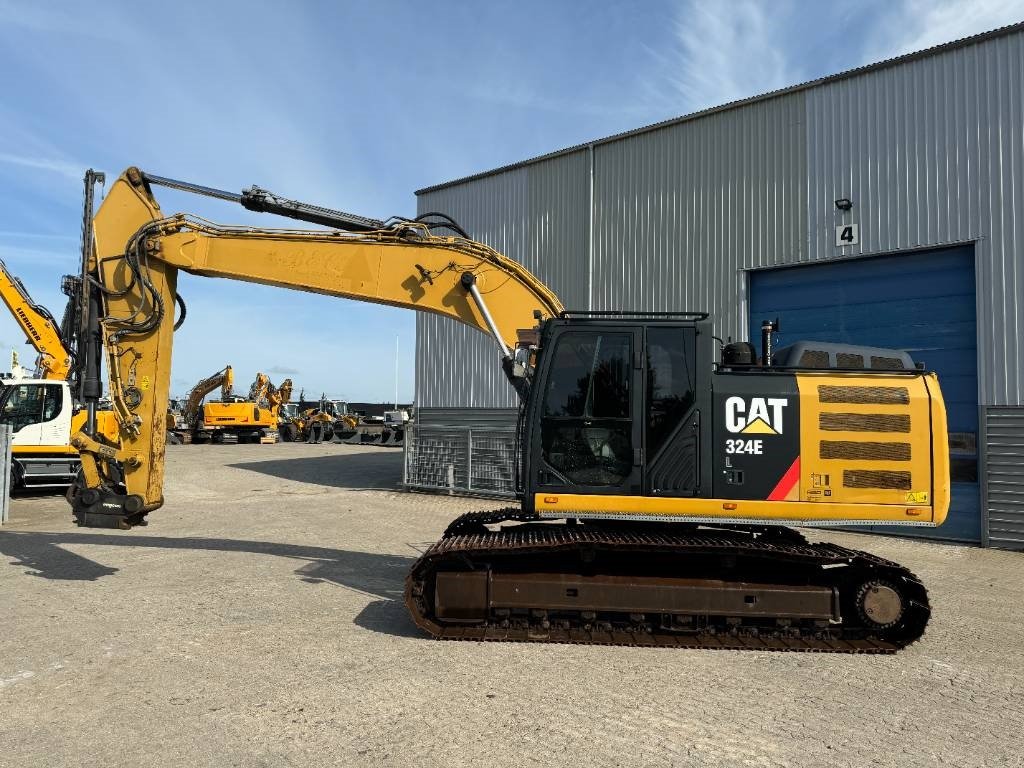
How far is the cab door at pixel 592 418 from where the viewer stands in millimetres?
6223

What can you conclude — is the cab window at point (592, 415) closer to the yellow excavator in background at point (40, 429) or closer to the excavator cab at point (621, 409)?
the excavator cab at point (621, 409)

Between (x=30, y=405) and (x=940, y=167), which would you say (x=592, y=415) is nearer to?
(x=940, y=167)

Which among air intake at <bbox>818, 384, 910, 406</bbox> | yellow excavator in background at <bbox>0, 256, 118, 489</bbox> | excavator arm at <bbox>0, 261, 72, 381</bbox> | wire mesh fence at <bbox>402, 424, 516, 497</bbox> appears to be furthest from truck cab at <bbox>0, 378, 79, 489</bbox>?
air intake at <bbox>818, 384, 910, 406</bbox>

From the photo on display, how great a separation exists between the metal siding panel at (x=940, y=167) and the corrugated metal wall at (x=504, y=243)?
530 centimetres

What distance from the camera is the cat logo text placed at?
6.23 m

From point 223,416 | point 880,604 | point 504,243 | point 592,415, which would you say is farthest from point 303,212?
point 223,416

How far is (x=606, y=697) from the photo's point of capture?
502 cm

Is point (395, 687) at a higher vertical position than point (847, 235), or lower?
lower

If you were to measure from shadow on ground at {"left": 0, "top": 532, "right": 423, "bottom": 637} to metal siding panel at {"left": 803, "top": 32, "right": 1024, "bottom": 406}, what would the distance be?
9992 millimetres

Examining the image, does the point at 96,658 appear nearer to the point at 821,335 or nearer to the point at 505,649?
the point at 505,649

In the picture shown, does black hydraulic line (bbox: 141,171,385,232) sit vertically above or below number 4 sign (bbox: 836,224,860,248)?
below

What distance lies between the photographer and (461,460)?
17562 mm

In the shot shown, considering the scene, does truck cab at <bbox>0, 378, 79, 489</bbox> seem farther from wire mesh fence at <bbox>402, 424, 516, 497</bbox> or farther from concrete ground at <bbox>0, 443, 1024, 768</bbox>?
wire mesh fence at <bbox>402, 424, 516, 497</bbox>

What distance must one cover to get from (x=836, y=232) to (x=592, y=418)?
375 inches
